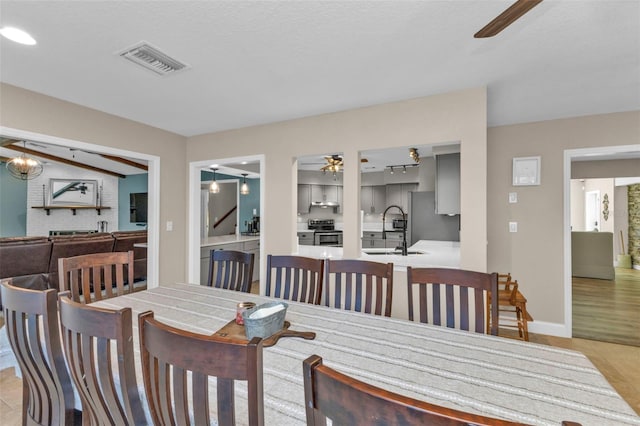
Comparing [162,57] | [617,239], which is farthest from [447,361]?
[617,239]

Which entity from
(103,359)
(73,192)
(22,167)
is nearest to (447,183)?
(103,359)

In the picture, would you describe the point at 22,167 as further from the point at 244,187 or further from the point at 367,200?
the point at 367,200

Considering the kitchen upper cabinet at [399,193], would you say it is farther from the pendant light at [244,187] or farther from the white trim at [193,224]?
the white trim at [193,224]

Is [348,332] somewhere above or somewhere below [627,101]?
below

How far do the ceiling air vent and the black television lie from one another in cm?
641

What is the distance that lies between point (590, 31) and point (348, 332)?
214 centimetres

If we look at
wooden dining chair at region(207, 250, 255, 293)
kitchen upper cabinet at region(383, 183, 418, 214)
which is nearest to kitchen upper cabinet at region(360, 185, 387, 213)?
kitchen upper cabinet at region(383, 183, 418, 214)

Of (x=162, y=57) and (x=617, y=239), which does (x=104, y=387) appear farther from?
(x=617, y=239)

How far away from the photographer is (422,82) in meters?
2.29

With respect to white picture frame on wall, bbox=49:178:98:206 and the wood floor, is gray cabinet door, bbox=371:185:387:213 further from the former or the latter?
white picture frame on wall, bbox=49:178:98:206

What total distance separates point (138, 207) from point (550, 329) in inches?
342

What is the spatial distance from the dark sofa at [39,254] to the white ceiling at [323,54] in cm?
215

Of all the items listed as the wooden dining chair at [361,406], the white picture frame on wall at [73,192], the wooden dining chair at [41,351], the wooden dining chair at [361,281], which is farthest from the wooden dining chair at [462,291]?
the white picture frame on wall at [73,192]

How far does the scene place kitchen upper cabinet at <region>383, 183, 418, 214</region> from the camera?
6.48m
